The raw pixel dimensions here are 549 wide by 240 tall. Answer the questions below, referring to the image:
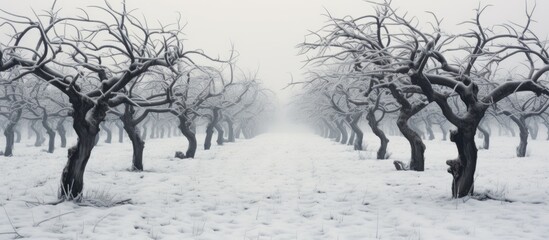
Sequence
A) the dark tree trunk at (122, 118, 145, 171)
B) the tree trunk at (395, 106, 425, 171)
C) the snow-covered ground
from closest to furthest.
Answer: the snow-covered ground, the tree trunk at (395, 106, 425, 171), the dark tree trunk at (122, 118, 145, 171)

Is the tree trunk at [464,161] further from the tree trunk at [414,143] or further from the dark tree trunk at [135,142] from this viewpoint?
the dark tree trunk at [135,142]

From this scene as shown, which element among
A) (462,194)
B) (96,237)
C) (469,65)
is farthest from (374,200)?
(96,237)

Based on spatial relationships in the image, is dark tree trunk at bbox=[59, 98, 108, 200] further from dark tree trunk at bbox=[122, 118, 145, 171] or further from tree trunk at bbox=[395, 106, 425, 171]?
tree trunk at bbox=[395, 106, 425, 171]

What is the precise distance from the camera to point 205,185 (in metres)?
11.1

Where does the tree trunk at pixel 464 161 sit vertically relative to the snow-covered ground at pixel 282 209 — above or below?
above

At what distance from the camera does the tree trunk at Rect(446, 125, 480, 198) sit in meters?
8.26

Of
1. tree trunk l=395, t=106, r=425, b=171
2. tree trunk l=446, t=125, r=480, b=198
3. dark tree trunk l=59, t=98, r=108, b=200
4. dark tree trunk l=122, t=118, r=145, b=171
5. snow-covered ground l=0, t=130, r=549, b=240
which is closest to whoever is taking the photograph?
snow-covered ground l=0, t=130, r=549, b=240

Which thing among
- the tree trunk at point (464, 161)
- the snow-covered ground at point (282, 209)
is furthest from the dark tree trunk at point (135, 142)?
the tree trunk at point (464, 161)

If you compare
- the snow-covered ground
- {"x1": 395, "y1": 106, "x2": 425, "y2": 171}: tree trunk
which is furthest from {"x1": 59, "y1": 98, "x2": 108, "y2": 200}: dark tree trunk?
{"x1": 395, "y1": 106, "x2": 425, "y2": 171}: tree trunk

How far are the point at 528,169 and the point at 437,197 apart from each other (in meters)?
8.40

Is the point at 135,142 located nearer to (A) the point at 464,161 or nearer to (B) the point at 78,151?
(B) the point at 78,151

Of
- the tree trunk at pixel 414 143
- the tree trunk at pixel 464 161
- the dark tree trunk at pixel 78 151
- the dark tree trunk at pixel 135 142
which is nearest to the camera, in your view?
the dark tree trunk at pixel 78 151

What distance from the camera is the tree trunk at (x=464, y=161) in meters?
8.26

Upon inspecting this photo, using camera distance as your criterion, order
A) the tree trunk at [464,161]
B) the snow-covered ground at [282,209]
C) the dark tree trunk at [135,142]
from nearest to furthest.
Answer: the snow-covered ground at [282,209] < the tree trunk at [464,161] < the dark tree trunk at [135,142]
